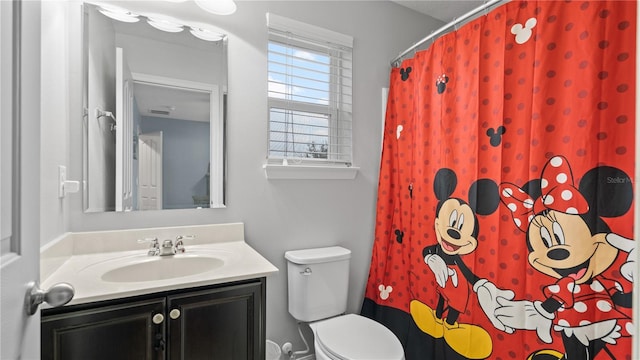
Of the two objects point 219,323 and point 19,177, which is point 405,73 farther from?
point 19,177

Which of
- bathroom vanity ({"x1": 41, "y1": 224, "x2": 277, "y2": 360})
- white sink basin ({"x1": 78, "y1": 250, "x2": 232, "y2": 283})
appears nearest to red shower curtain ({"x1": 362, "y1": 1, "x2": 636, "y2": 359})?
bathroom vanity ({"x1": 41, "y1": 224, "x2": 277, "y2": 360})

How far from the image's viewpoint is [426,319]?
5.79 feet

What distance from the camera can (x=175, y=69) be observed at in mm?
1590

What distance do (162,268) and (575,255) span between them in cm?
167

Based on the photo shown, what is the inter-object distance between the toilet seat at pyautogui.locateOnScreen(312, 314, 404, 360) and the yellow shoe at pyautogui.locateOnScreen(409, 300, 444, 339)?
27cm

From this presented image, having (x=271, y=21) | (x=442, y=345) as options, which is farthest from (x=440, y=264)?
(x=271, y=21)

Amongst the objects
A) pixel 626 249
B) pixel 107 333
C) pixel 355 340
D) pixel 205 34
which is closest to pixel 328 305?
pixel 355 340

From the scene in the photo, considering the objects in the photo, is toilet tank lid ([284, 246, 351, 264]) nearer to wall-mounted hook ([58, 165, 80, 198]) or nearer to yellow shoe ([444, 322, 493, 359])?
yellow shoe ([444, 322, 493, 359])

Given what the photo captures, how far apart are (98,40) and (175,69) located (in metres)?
0.33

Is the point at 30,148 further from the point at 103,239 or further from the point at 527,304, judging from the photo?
the point at 527,304

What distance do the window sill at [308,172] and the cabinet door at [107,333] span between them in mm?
895

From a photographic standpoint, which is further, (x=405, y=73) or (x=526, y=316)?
(x=405, y=73)

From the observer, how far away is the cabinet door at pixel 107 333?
0.95 m

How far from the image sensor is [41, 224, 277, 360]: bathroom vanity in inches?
38.5
